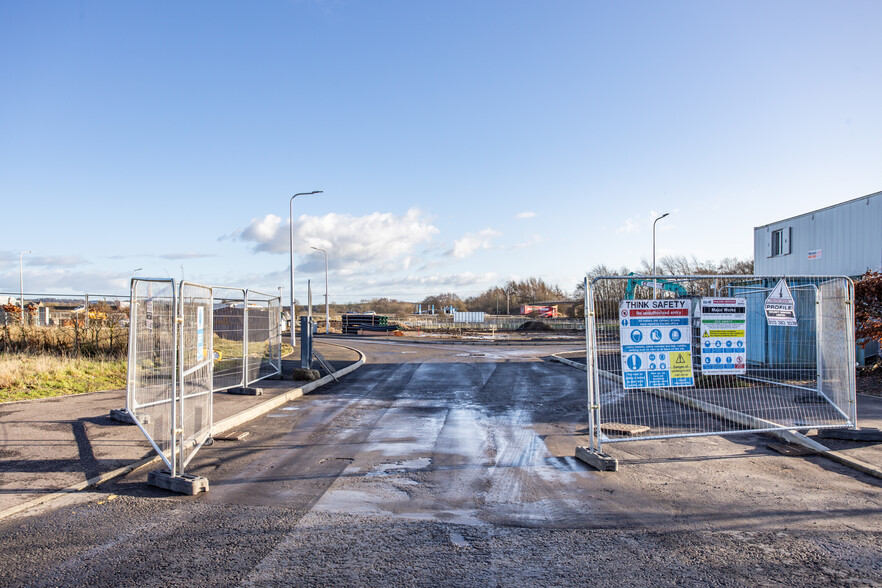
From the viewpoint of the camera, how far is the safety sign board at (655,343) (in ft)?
25.2

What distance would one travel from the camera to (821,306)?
31.1 feet

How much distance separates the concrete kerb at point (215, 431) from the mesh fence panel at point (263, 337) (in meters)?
1.18

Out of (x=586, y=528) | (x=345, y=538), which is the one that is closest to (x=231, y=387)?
(x=345, y=538)

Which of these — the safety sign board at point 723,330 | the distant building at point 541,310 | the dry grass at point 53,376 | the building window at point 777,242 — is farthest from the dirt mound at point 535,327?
the safety sign board at point 723,330

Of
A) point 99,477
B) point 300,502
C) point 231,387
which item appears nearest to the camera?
point 300,502

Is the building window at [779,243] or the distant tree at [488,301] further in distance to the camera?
the distant tree at [488,301]

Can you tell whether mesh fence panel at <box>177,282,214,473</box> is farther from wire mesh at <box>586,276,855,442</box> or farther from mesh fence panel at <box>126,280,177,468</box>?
wire mesh at <box>586,276,855,442</box>

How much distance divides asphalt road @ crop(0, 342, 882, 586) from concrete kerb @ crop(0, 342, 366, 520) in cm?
18

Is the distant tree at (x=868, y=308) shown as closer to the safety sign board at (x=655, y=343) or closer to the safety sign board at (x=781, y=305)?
the safety sign board at (x=781, y=305)

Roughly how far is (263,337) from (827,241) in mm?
21482

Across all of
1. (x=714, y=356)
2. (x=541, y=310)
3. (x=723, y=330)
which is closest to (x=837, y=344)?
(x=723, y=330)

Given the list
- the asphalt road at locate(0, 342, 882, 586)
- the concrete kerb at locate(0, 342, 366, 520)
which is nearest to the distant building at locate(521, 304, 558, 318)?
the concrete kerb at locate(0, 342, 366, 520)

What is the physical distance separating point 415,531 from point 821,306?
26.4 feet

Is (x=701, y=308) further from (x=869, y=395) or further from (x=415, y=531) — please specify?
(x=869, y=395)
